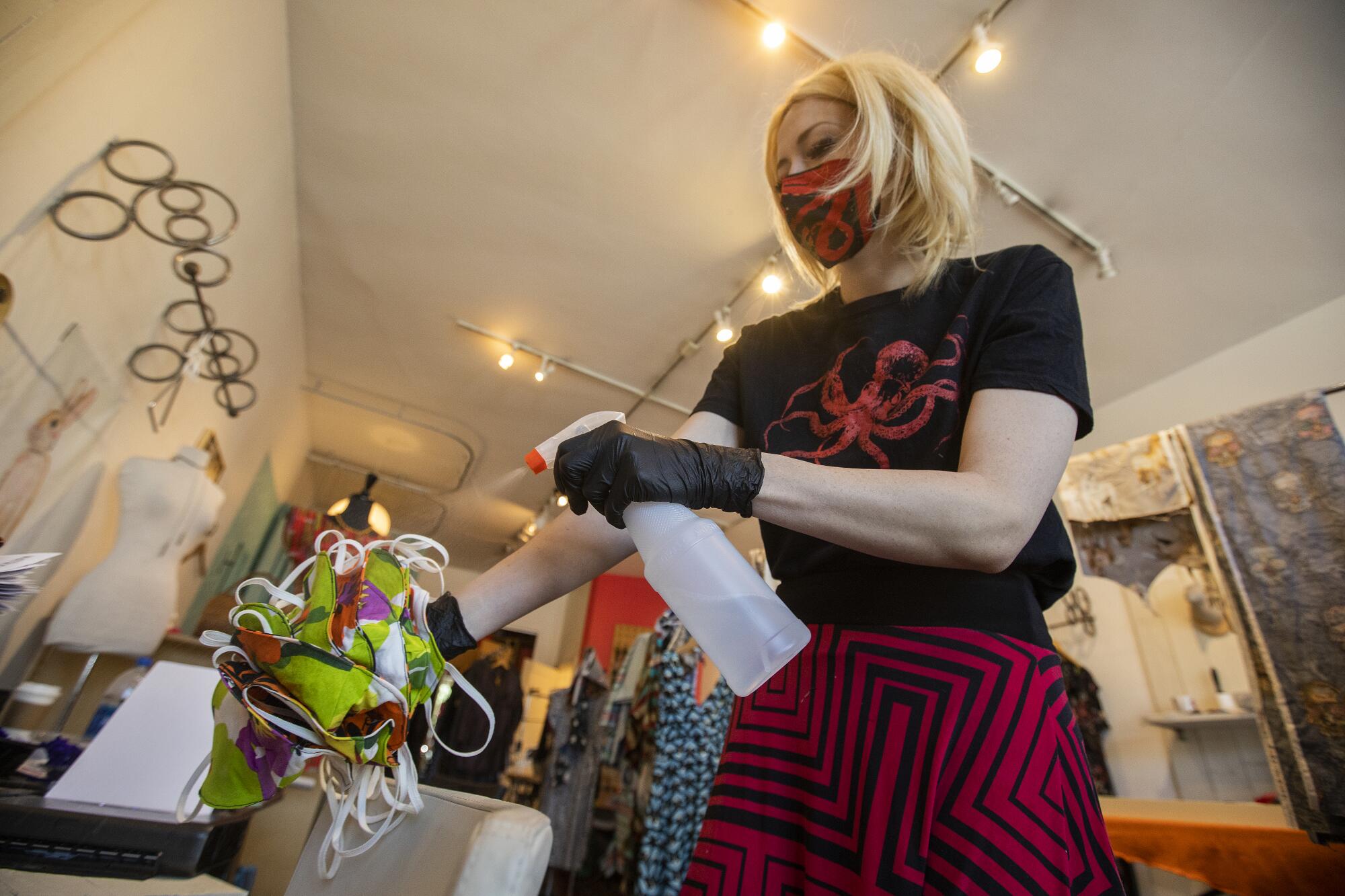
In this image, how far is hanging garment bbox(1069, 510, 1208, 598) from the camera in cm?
249

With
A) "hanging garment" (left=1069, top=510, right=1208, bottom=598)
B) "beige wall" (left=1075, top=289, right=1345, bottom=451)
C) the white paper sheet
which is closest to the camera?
the white paper sheet

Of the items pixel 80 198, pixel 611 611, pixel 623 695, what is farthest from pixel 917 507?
pixel 611 611

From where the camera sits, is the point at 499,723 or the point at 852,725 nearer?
the point at 852,725

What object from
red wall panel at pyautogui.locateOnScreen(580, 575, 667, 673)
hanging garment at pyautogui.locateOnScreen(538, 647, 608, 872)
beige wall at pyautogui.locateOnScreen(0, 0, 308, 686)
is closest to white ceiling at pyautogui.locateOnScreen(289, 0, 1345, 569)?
beige wall at pyautogui.locateOnScreen(0, 0, 308, 686)

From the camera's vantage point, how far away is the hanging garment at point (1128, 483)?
250cm

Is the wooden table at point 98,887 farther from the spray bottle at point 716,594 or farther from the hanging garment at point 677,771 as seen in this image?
the hanging garment at point 677,771

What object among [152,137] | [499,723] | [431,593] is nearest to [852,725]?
[431,593]

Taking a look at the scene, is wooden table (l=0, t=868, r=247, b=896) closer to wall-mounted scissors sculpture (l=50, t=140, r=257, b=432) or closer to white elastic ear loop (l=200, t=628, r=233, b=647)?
white elastic ear loop (l=200, t=628, r=233, b=647)

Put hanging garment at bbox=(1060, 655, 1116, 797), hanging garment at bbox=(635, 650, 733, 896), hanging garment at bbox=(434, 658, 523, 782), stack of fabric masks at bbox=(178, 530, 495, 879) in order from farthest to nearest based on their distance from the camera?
hanging garment at bbox=(434, 658, 523, 782)
hanging garment at bbox=(1060, 655, 1116, 797)
hanging garment at bbox=(635, 650, 733, 896)
stack of fabric masks at bbox=(178, 530, 495, 879)

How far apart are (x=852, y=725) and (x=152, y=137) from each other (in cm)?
257

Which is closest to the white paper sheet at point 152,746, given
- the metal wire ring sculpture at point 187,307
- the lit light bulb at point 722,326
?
the metal wire ring sculpture at point 187,307

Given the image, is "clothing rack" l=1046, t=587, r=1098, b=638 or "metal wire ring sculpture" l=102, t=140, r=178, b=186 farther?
"clothing rack" l=1046, t=587, r=1098, b=638

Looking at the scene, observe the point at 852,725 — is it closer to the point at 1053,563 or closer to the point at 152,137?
the point at 1053,563

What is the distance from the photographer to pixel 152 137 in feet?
6.35
